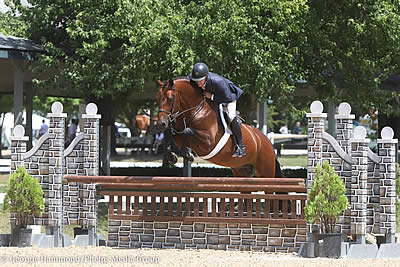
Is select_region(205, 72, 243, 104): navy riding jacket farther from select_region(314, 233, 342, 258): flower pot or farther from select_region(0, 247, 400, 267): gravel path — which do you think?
select_region(314, 233, 342, 258): flower pot

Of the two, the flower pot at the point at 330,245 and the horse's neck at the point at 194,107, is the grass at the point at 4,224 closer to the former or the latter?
the horse's neck at the point at 194,107

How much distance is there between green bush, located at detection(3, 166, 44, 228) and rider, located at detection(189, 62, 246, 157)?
8.02ft

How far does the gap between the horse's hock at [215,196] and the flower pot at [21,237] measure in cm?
21

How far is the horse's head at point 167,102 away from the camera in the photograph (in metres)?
8.03

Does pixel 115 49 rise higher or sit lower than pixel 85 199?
higher

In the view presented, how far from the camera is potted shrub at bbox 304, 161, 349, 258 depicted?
25.3 feet

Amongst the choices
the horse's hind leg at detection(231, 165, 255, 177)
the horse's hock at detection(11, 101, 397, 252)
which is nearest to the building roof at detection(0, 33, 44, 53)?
the horse's hock at detection(11, 101, 397, 252)

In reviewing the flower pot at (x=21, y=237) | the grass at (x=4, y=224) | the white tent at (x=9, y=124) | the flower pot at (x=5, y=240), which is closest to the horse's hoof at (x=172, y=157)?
the flower pot at (x=21, y=237)

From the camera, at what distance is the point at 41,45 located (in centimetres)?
1608

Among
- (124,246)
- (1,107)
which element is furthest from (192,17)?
(1,107)

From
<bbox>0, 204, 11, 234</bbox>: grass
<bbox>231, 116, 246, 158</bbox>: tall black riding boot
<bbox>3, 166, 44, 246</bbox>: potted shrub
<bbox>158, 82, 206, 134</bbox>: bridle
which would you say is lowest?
<bbox>0, 204, 11, 234</bbox>: grass

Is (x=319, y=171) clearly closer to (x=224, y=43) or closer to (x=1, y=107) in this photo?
(x=224, y=43)

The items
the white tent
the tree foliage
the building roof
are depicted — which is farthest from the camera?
the white tent

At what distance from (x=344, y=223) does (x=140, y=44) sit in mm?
6137
